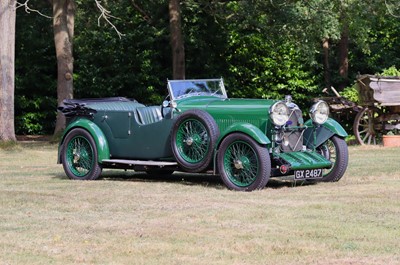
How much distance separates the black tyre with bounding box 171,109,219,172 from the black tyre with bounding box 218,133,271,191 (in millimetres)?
264

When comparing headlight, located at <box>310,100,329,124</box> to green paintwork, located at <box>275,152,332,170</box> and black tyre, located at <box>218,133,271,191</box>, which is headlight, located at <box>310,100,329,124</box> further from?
black tyre, located at <box>218,133,271,191</box>

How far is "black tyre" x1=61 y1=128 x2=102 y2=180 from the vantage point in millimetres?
13227

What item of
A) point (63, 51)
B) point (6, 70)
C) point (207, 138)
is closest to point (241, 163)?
point (207, 138)

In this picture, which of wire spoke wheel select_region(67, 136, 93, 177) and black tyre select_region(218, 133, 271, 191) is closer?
black tyre select_region(218, 133, 271, 191)

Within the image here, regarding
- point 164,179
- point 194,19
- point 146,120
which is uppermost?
point 194,19

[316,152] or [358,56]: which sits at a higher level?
[358,56]

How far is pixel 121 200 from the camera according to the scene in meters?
10.4

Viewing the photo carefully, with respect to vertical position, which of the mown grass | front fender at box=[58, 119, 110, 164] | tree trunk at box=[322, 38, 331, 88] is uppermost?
tree trunk at box=[322, 38, 331, 88]

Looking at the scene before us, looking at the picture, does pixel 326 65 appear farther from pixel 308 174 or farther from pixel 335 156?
pixel 308 174

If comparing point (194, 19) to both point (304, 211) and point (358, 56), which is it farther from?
point (304, 211)

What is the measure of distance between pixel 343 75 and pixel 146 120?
16965 mm

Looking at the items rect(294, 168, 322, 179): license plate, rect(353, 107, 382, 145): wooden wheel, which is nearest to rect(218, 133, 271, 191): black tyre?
rect(294, 168, 322, 179): license plate

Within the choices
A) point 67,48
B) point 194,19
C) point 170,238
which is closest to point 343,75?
point 194,19

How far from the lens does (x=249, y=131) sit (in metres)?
11.3
